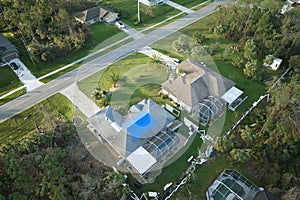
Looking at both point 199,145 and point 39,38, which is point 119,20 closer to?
point 39,38

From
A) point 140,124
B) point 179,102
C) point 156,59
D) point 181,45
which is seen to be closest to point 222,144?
point 179,102

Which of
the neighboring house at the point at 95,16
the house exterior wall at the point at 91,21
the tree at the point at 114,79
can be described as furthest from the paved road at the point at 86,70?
the house exterior wall at the point at 91,21

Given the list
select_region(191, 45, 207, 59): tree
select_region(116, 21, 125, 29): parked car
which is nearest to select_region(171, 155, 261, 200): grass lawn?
select_region(191, 45, 207, 59): tree

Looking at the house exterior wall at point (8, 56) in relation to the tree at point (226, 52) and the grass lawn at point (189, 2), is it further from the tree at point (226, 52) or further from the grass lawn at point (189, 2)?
the grass lawn at point (189, 2)

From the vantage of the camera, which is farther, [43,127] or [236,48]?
[236,48]

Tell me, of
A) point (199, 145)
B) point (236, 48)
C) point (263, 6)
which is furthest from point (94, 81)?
point (263, 6)
